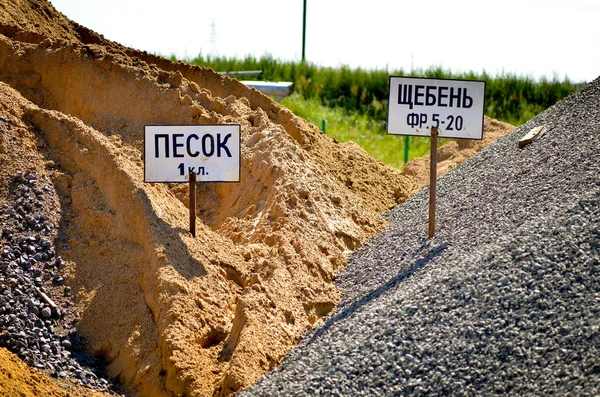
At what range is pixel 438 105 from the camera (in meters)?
8.53

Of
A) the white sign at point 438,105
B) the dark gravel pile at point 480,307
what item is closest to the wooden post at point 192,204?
the dark gravel pile at point 480,307

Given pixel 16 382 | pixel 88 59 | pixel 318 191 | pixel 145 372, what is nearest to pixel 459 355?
pixel 145 372

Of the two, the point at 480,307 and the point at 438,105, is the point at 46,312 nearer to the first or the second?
the point at 480,307

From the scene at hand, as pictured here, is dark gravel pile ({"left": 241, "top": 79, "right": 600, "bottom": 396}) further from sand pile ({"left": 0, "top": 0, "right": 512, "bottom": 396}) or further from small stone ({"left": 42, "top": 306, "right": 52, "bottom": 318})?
small stone ({"left": 42, "top": 306, "right": 52, "bottom": 318})

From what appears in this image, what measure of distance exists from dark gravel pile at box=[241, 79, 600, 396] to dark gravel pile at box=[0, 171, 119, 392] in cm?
137

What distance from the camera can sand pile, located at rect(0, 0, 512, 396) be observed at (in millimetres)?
7082

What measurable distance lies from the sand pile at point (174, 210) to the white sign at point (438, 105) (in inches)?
48.5

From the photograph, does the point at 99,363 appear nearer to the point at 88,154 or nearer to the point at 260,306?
the point at 260,306

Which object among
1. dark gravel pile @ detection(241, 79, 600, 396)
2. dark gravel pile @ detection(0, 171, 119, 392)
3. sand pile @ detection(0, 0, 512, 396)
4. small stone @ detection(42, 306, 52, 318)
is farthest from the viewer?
small stone @ detection(42, 306, 52, 318)

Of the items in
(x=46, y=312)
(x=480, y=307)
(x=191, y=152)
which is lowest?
(x=46, y=312)

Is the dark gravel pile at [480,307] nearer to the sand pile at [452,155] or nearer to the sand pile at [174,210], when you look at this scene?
the sand pile at [174,210]

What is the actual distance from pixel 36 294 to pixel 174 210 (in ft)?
5.38

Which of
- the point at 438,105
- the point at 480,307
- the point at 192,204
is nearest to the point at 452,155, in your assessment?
the point at 438,105

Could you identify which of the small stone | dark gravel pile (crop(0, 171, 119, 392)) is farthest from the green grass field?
the small stone
